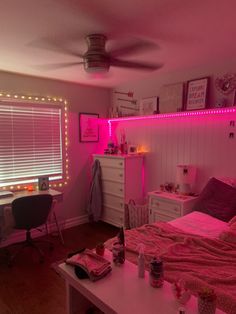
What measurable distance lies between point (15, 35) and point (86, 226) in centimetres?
302

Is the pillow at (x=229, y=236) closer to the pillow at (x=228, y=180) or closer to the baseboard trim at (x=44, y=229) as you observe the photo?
the pillow at (x=228, y=180)

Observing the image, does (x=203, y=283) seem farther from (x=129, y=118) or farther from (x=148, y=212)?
(x=129, y=118)

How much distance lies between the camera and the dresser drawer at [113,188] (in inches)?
144

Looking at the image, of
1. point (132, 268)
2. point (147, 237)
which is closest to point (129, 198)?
point (147, 237)

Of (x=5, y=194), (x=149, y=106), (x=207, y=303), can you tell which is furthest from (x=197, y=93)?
(x=5, y=194)

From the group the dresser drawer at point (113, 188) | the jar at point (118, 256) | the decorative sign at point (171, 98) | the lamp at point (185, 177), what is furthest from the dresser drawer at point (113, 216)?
the jar at point (118, 256)

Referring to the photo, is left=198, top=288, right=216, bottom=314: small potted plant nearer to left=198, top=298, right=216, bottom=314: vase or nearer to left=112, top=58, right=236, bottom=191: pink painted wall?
left=198, top=298, right=216, bottom=314: vase

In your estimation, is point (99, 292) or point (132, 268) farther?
point (132, 268)

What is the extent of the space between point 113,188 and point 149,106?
55.1 inches

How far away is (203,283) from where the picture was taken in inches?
54.4

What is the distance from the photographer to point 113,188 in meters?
3.79

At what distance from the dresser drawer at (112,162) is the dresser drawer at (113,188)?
28cm

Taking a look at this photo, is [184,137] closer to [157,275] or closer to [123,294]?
[157,275]

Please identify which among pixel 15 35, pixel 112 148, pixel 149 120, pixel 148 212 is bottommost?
pixel 148 212
